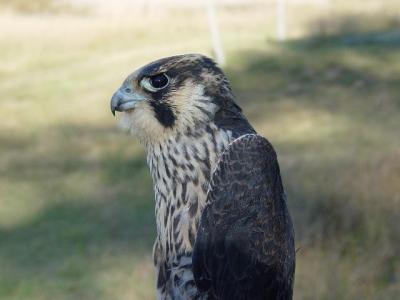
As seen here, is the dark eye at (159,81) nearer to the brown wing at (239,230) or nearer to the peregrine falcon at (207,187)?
the peregrine falcon at (207,187)

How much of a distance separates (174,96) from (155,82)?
4.1 inches

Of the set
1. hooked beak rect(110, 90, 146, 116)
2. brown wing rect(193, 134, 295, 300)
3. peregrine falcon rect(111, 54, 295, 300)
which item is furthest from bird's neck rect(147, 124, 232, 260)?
hooked beak rect(110, 90, 146, 116)

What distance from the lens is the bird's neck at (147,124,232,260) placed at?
3.65m

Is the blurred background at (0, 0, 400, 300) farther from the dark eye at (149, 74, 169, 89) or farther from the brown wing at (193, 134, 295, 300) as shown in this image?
the dark eye at (149, 74, 169, 89)

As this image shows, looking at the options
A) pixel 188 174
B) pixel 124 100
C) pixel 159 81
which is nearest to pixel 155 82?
pixel 159 81

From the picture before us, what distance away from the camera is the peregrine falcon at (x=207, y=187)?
351 centimetres

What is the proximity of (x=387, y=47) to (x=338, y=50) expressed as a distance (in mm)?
870

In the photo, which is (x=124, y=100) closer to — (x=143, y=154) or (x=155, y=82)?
(x=155, y=82)

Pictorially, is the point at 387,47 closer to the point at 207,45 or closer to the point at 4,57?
the point at 207,45

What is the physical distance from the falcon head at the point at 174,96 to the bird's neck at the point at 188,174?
0.06 m

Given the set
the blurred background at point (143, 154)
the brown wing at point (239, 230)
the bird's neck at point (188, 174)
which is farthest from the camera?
the blurred background at point (143, 154)

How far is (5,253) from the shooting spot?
27.4ft

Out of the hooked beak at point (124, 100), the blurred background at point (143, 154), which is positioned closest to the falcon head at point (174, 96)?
the hooked beak at point (124, 100)

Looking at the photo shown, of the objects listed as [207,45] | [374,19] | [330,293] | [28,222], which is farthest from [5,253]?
[374,19]
